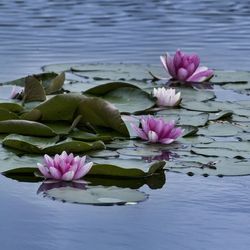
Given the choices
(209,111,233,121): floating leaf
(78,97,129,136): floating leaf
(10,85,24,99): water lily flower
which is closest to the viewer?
(78,97,129,136): floating leaf

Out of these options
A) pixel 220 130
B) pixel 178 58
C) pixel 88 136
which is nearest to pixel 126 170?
pixel 88 136

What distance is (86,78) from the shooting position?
5.03 meters

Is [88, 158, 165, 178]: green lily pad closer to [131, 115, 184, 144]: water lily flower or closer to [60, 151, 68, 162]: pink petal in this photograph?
[60, 151, 68, 162]: pink petal

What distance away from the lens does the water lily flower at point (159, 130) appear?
11.6ft

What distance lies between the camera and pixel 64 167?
304cm

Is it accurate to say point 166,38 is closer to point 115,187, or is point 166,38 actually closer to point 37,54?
point 37,54

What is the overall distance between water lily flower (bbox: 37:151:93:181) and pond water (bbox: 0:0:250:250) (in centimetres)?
7

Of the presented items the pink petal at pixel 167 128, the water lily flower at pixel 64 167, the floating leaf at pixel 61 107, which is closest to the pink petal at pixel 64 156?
the water lily flower at pixel 64 167

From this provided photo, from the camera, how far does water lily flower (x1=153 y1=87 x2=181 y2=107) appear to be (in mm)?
4223

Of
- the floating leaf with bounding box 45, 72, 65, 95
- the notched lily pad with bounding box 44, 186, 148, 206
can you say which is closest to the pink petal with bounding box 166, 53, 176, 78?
the floating leaf with bounding box 45, 72, 65, 95

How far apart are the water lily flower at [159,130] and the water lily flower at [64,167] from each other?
1.83 ft

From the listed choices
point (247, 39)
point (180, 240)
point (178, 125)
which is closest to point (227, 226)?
point (180, 240)

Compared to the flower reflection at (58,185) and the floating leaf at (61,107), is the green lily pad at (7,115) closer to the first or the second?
→ the floating leaf at (61,107)

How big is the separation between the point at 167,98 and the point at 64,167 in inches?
51.4
